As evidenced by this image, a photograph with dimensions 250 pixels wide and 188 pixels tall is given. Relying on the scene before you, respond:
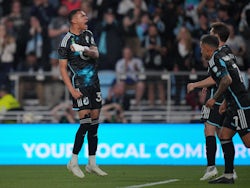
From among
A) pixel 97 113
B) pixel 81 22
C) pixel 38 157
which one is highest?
pixel 81 22

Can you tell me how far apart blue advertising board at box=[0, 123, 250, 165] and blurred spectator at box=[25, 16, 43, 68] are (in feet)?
12.3

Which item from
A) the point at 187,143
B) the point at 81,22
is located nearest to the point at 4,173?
the point at 81,22

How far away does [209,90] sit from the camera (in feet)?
43.7

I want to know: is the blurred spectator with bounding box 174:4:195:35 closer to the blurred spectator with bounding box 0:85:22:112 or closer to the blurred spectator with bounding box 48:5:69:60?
the blurred spectator with bounding box 48:5:69:60

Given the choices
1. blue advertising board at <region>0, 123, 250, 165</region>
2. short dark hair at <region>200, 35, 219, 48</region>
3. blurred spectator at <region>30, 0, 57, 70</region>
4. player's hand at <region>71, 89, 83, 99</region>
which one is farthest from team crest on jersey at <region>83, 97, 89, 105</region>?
blurred spectator at <region>30, 0, 57, 70</region>

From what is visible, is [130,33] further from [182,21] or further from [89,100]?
[89,100]

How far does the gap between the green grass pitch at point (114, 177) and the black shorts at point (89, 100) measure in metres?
1.06

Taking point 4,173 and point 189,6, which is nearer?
point 4,173

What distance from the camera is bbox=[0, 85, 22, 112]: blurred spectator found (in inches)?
786

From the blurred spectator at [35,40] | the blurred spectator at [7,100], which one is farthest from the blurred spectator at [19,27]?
the blurred spectator at [7,100]

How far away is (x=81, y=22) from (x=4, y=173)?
10.0 ft

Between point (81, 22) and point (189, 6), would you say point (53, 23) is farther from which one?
point (81, 22)

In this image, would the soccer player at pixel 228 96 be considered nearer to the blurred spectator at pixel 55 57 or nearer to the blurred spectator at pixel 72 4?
the blurred spectator at pixel 55 57

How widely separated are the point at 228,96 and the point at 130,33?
9462 millimetres
